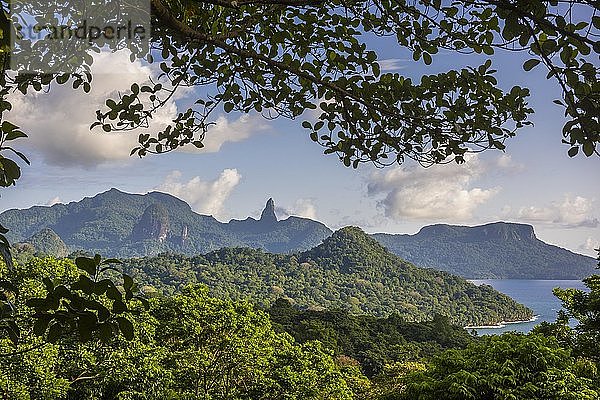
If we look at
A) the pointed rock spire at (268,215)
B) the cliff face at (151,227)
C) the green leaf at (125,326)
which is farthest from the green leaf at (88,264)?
the pointed rock spire at (268,215)

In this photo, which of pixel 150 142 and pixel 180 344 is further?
pixel 180 344

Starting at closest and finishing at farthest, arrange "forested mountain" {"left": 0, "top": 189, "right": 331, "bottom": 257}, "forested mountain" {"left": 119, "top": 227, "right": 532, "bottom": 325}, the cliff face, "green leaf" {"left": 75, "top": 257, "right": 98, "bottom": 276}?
"green leaf" {"left": 75, "top": 257, "right": 98, "bottom": 276}, "forested mountain" {"left": 119, "top": 227, "right": 532, "bottom": 325}, "forested mountain" {"left": 0, "top": 189, "right": 331, "bottom": 257}, the cliff face

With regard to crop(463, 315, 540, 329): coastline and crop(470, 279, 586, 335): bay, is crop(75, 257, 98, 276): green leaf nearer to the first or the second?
crop(470, 279, 586, 335): bay

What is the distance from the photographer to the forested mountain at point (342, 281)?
48188 mm

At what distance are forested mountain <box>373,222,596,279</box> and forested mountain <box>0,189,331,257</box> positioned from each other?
2920 cm

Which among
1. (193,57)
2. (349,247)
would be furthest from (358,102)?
(349,247)

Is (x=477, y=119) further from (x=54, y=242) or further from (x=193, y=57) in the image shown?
(x=54, y=242)

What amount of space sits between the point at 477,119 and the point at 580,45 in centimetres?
50

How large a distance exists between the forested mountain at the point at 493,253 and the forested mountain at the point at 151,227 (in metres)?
29.2

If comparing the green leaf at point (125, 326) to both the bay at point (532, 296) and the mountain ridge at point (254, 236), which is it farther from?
the mountain ridge at point (254, 236)

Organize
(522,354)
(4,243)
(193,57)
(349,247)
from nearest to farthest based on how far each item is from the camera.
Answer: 1. (4,243)
2. (193,57)
3. (522,354)
4. (349,247)

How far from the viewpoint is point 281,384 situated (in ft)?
35.6

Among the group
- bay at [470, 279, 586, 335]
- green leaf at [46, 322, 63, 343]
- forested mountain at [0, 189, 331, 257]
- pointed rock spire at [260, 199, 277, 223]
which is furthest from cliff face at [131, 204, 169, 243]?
green leaf at [46, 322, 63, 343]

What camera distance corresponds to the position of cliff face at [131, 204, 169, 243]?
12694 cm
